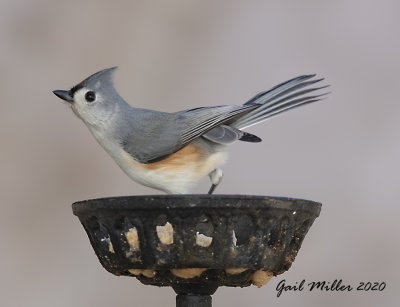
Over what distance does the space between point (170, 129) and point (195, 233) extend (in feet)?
1.92

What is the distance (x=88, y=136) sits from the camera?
334cm

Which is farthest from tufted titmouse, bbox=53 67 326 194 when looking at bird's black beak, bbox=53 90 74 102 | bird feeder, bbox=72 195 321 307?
bird feeder, bbox=72 195 321 307

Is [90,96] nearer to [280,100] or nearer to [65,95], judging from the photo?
[65,95]

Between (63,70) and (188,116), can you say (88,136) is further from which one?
(188,116)

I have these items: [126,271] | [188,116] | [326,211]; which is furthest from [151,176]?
[326,211]

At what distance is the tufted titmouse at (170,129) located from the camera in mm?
1915

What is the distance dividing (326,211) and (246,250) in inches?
70.9

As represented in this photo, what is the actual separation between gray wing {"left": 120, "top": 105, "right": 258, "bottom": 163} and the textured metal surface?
441 millimetres

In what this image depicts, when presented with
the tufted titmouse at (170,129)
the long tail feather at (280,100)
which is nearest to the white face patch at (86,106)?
the tufted titmouse at (170,129)

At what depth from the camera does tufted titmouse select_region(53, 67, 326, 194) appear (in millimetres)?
1915

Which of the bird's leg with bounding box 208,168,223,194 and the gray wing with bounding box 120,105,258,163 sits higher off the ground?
the gray wing with bounding box 120,105,258,163

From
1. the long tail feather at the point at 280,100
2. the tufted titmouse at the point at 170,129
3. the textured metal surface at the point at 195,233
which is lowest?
the textured metal surface at the point at 195,233

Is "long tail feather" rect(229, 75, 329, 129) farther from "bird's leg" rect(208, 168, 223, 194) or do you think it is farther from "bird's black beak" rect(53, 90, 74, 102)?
"bird's black beak" rect(53, 90, 74, 102)

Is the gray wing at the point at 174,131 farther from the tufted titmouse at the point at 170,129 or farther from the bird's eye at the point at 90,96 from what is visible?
the bird's eye at the point at 90,96
